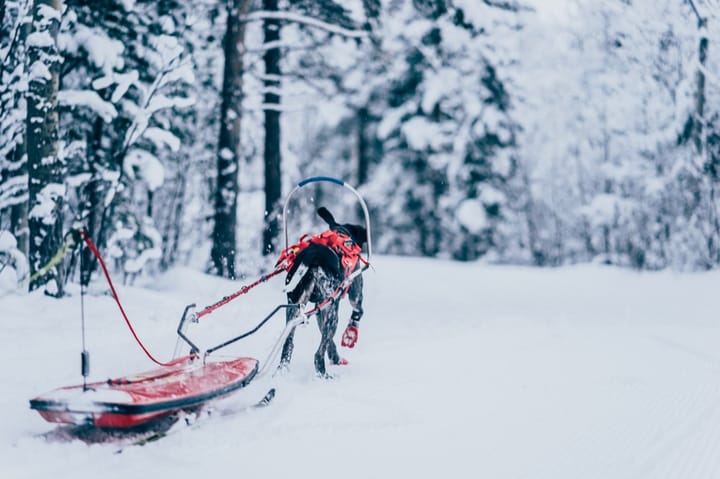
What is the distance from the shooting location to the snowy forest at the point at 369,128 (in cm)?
860

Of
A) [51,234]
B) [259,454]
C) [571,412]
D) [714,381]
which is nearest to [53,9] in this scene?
[51,234]

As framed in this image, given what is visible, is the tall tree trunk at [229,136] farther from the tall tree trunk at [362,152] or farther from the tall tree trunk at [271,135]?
the tall tree trunk at [362,152]

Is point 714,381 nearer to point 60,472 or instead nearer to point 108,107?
point 60,472

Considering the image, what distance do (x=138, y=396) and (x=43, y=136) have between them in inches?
186

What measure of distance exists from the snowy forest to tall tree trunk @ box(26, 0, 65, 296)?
0.02 meters

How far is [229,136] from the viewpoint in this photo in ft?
37.0

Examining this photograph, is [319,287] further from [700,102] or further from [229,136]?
[700,102]

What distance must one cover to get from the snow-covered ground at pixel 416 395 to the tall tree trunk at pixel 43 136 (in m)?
0.68

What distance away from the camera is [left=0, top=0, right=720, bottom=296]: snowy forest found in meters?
8.60

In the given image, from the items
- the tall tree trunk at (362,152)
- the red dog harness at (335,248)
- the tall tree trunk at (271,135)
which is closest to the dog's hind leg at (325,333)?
the red dog harness at (335,248)

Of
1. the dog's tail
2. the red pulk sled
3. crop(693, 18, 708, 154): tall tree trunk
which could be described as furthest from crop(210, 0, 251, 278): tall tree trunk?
crop(693, 18, 708, 154): tall tree trunk

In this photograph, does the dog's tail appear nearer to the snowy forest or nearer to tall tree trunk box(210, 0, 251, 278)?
the snowy forest

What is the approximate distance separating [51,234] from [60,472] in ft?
15.2

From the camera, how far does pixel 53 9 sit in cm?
753
